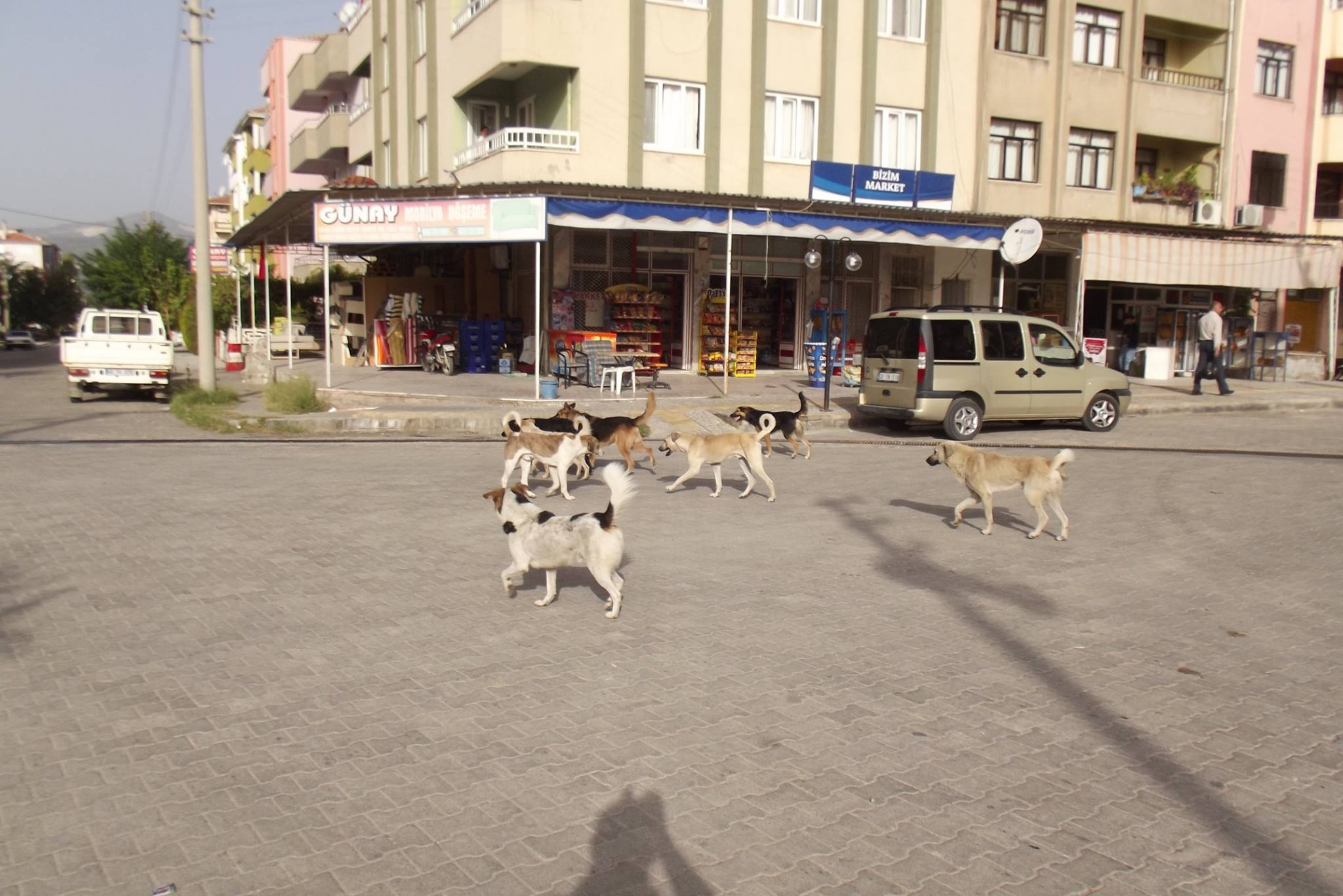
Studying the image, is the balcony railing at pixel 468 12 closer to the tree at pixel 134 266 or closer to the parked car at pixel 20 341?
the tree at pixel 134 266

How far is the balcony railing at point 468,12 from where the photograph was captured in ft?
78.1

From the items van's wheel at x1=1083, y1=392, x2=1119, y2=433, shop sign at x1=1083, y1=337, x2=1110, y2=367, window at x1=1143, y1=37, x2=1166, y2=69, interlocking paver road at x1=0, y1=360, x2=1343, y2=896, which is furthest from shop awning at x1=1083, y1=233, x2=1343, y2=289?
interlocking paver road at x1=0, y1=360, x2=1343, y2=896

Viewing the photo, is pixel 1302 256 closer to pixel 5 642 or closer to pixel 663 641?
pixel 663 641

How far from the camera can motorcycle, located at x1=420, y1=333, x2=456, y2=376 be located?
2409cm

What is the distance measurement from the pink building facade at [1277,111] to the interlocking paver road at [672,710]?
83.6ft

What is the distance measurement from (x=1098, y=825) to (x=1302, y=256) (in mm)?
28921

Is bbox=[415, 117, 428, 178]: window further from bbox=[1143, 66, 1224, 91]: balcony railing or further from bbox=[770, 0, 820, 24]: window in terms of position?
bbox=[1143, 66, 1224, 91]: balcony railing

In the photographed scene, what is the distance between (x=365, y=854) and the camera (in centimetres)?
386

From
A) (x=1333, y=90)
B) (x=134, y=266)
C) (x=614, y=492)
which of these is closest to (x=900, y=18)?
(x=1333, y=90)

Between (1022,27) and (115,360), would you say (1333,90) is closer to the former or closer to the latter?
(1022,27)

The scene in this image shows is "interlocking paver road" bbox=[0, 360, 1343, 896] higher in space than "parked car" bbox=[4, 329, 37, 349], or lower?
lower

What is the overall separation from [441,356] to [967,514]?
16397mm

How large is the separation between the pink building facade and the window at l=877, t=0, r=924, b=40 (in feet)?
35.4

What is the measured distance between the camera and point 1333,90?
33000mm
